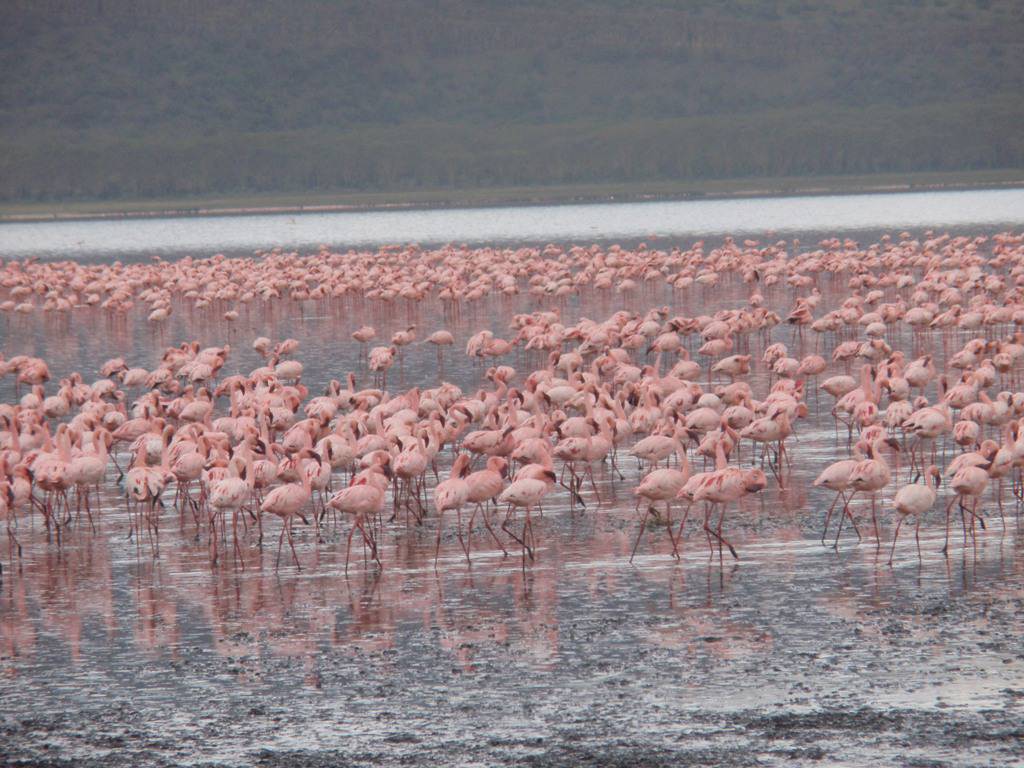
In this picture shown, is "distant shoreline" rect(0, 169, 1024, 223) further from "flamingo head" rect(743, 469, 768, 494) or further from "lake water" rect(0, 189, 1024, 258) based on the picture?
"flamingo head" rect(743, 469, 768, 494)

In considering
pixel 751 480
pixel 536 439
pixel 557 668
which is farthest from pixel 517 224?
pixel 557 668

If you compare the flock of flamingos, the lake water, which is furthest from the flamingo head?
the lake water

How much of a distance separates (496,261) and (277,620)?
34288mm

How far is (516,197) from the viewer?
16738cm

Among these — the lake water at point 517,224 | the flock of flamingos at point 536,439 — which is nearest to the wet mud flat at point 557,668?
the flock of flamingos at point 536,439

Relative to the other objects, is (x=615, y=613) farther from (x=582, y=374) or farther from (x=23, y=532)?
(x=582, y=374)

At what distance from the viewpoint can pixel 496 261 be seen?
1857 inches

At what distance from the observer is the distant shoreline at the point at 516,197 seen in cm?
15912

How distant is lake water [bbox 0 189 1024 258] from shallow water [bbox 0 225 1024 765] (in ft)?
188

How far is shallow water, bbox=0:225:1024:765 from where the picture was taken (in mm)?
10359

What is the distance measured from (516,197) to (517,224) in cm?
5862

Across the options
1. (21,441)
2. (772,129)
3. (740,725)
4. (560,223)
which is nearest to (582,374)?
(21,441)

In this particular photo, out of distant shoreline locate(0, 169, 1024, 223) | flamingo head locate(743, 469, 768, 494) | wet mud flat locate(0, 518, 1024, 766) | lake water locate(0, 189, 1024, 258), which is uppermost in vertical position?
distant shoreline locate(0, 169, 1024, 223)

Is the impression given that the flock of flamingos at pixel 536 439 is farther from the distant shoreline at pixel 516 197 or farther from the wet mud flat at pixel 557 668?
the distant shoreline at pixel 516 197
